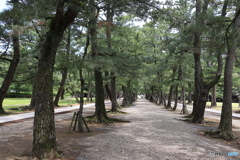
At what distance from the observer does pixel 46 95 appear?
4.54 meters

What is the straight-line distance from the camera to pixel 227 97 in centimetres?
767

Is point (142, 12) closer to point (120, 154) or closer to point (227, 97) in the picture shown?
point (120, 154)

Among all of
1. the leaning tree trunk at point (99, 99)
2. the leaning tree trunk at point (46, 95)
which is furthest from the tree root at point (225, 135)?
the leaning tree trunk at point (46, 95)

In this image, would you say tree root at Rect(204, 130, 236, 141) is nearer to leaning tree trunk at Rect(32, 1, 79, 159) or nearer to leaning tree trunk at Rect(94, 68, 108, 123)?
leaning tree trunk at Rect(94, 68, 108, 123)

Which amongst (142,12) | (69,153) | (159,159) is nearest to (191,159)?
(159,159)

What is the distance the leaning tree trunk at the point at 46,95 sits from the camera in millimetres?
4383

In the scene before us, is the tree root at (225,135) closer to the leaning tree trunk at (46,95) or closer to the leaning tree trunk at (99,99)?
the leaning tree trunk at (99,99)

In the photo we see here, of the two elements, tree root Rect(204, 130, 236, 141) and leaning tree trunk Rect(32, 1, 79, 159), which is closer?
leaning tree trunk Rect(32, 1, 79, 159)

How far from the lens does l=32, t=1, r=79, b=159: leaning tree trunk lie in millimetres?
4383

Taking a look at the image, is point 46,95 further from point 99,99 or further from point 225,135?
point 225,135

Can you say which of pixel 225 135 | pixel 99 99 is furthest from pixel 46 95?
pixel 225 135

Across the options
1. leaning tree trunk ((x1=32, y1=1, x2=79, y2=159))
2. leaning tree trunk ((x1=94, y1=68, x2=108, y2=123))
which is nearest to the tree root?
leaning tree trunk ((x1=94, y1=68, x2=108, y2=123))

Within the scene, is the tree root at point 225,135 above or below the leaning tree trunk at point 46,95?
below

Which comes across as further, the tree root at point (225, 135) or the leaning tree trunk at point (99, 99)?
the leaning tree trunk at point (99, 99)
